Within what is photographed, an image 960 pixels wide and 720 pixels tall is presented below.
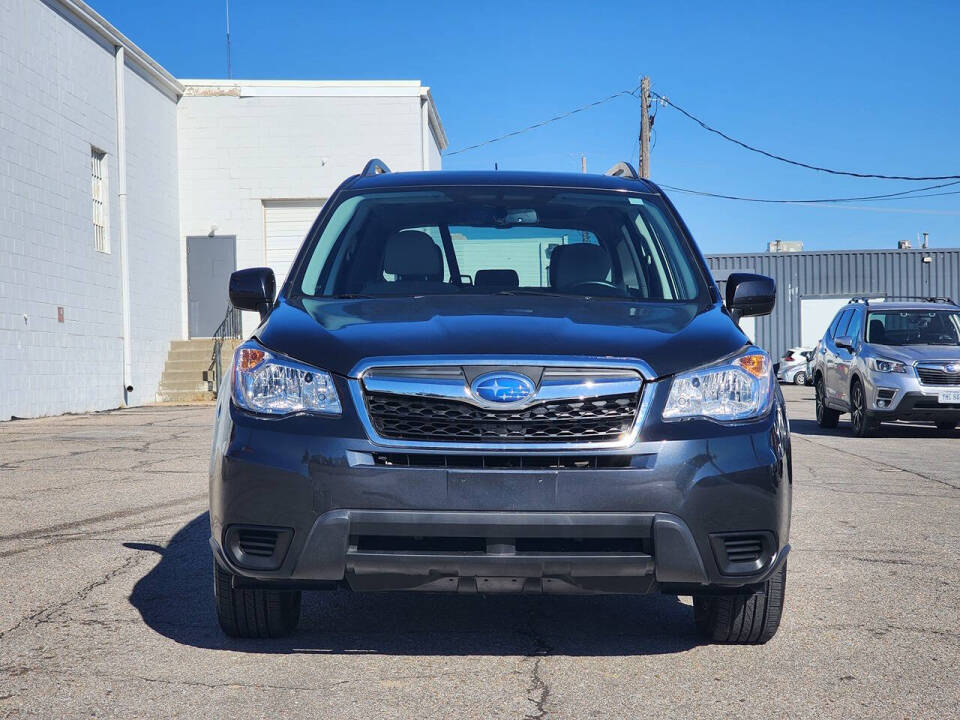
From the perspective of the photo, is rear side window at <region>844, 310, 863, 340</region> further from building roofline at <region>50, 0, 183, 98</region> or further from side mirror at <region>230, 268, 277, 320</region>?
building roofline at <region>50, 0, 183, 98</region>

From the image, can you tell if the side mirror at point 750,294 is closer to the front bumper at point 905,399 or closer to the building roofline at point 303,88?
the front bumper at point 905,399

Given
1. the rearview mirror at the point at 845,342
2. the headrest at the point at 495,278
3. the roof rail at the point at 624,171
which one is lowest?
the rearview mirror at the point at 845,342

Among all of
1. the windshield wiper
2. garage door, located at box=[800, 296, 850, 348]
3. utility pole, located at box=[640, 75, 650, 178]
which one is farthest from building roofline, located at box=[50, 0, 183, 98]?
garage door, located at box=[800, 296, 850, 348]

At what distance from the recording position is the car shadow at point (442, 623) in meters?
4.24

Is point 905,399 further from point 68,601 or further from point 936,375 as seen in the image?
point 68,601

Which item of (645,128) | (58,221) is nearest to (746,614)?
(58,221)

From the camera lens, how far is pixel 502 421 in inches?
143

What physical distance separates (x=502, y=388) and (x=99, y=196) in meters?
20.5

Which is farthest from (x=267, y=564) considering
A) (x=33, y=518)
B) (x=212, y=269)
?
(x=212, y=269)

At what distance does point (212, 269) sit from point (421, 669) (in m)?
24.6

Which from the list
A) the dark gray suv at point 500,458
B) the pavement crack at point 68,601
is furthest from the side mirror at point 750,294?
the pavement crack at point 68,601

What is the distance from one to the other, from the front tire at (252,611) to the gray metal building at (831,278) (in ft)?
132

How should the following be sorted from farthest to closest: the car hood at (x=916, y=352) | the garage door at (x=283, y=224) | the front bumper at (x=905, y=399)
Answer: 1. the garage door at (x=283, y=224)
2. the car hood at (x=916, y=352)
3. the front bumper at (x=905, y=399)

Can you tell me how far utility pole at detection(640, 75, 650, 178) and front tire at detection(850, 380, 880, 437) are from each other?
16.1 meters
